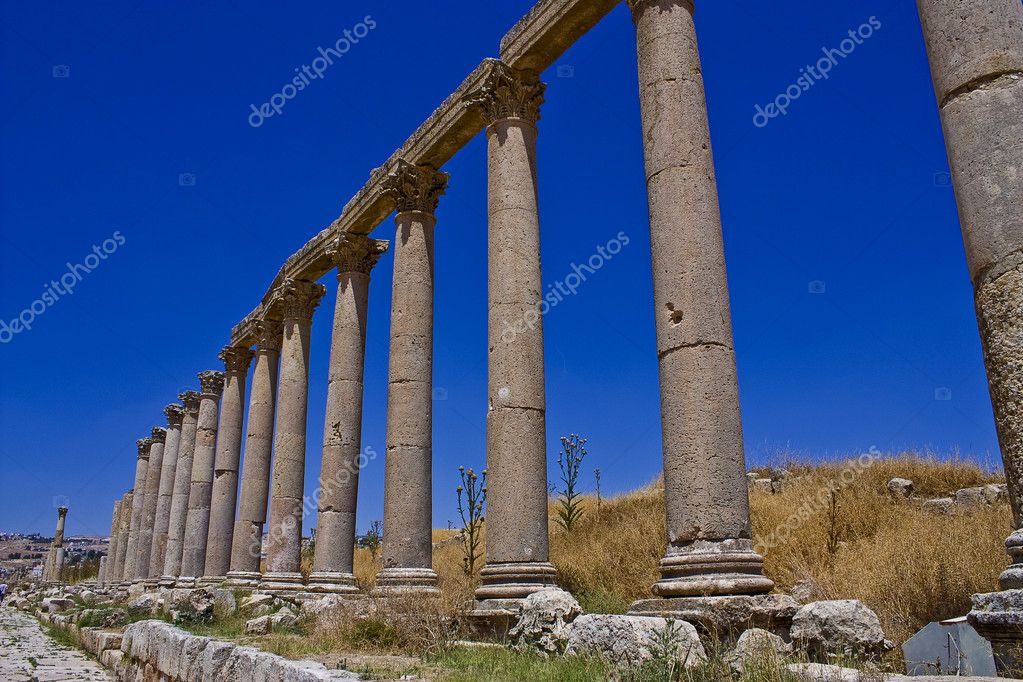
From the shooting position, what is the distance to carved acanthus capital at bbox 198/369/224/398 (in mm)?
29609

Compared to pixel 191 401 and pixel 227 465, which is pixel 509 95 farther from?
pixel 191 401

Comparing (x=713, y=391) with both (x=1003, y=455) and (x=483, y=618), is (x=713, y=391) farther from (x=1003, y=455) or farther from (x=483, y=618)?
(x=483, y=618)

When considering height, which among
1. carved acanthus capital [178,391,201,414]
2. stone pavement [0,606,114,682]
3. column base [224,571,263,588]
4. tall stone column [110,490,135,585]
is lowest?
stone pavement [0,606,114,682]

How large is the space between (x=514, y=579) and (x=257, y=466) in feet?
45.8

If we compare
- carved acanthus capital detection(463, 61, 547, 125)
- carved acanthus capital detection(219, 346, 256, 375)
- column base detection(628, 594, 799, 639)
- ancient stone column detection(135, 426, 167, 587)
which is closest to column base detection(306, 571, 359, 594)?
carved acanthus capital detection(463, 61, 547, 125)

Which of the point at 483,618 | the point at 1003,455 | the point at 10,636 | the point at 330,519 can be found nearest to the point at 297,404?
the point at 330,519

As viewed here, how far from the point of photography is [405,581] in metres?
15.0

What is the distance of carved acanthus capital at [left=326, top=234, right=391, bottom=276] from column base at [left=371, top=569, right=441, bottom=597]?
27.0ft

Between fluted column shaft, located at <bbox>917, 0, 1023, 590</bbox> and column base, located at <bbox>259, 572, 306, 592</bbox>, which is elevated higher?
fluted column shaft, located at <bbox>917, 0, 1023, 590</bbox>

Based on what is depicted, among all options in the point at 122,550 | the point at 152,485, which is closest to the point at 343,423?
the point at 152,485

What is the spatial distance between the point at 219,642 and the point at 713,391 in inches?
274

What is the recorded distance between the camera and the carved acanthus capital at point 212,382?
97.1 ft

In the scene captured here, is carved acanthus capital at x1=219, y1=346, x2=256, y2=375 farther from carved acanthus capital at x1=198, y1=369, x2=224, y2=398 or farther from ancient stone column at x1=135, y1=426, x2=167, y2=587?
ancient stone column at x1=135, y1=426, x2=167, y2=587

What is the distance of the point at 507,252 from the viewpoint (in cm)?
1346
